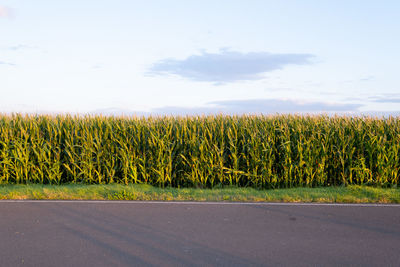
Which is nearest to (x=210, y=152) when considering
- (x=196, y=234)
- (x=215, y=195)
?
(x=215, y=195)

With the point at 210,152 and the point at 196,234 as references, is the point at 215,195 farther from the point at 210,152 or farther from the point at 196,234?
the point at 196,234

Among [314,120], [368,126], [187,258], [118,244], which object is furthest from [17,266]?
[368,126]

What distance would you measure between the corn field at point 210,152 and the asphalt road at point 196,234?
376 cm

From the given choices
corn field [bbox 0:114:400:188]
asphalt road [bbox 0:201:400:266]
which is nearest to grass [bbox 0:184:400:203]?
asphalt road [bbox 0:201:400:266]

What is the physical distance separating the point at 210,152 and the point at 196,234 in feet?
21.1

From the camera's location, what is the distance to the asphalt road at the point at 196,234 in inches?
228

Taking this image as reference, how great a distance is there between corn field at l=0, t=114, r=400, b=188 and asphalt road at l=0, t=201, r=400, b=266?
3.76 meters

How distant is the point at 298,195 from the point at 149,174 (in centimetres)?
500

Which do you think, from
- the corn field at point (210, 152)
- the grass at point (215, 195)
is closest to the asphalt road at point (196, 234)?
the grass at point (215, 195)

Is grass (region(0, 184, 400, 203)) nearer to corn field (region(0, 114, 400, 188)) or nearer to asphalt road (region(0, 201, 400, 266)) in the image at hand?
asphalt road (region(0, 201, 400, 266))

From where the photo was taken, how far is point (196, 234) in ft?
22.9

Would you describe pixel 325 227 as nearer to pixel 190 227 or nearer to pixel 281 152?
pixel 190 227

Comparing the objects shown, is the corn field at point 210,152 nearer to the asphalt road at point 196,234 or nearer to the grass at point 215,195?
the grass at point 215,195

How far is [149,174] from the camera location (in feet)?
44.5
